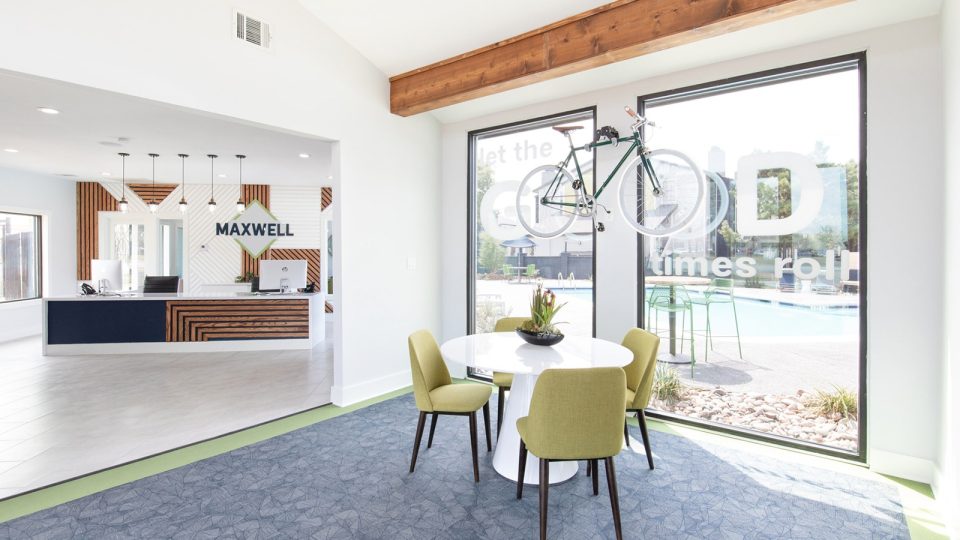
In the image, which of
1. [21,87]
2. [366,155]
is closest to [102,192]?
[21,87]

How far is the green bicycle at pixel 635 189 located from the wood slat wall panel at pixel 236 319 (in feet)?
14.3

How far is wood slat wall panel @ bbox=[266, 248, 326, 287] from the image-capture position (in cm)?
969

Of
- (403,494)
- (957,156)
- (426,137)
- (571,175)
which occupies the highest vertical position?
(426,137)

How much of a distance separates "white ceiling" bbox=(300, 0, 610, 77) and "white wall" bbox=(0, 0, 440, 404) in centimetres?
24

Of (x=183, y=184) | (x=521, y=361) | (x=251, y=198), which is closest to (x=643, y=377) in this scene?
(x=521, y=361)

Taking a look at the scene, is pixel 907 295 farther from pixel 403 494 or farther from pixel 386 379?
pixel 386 379

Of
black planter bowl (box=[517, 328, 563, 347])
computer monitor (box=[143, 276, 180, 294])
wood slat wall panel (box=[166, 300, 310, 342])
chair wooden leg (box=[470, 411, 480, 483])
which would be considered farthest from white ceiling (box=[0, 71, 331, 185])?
chair wooden leg (box=[470, 411, 480, 483])

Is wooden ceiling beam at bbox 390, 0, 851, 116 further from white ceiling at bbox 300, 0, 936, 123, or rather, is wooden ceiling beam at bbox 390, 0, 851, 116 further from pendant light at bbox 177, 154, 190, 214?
pendant light at bbox 177, 154, 190, 214

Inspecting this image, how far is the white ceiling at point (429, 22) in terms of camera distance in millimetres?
3268

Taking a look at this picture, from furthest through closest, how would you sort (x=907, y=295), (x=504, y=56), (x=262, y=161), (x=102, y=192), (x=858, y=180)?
1. (x=102, y=192)
2. (x=262, y=161)
3. (x=504, y=56)
4. (x=858, y=180)
5. (x=907, y=295)

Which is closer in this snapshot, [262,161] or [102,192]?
[262,161]

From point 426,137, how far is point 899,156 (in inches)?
156

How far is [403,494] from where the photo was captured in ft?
8.54

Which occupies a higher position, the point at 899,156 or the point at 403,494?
the point at 899,156
